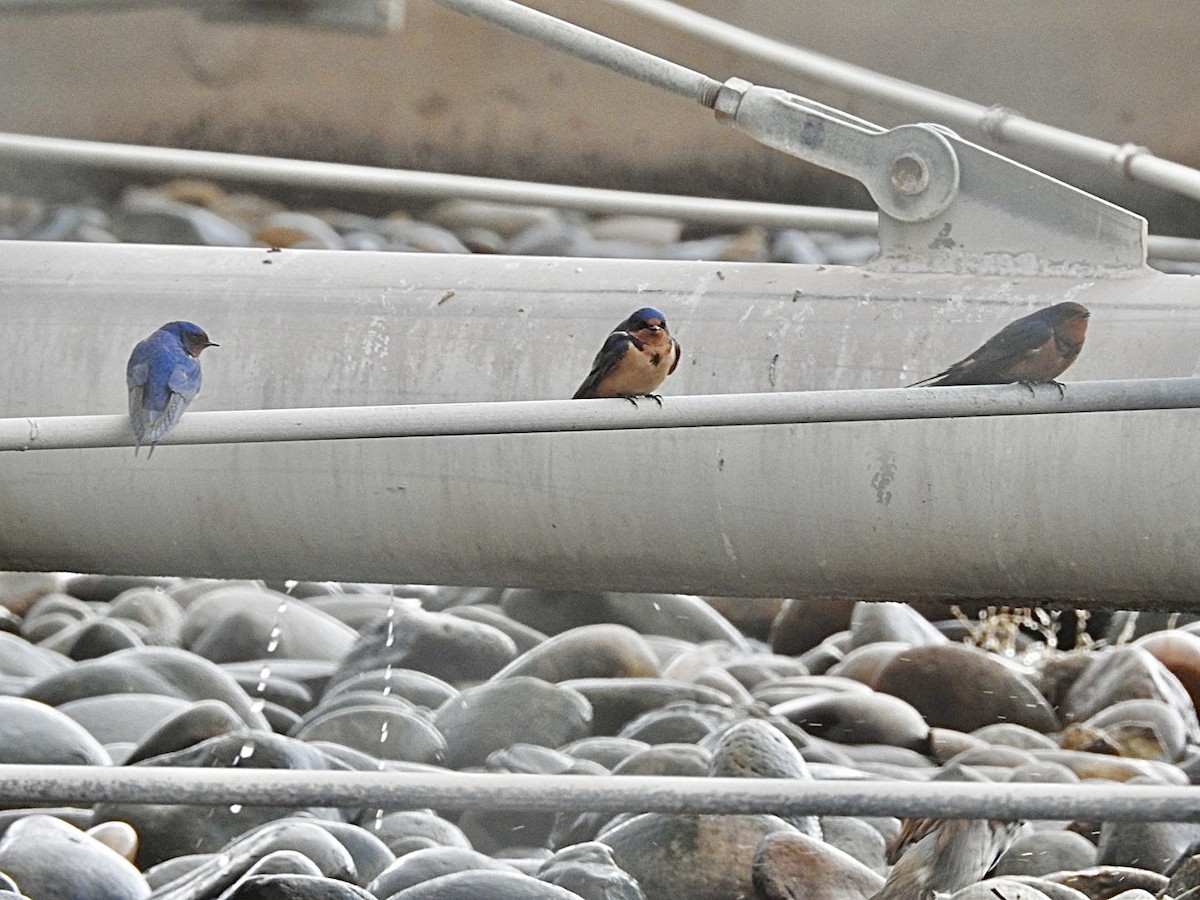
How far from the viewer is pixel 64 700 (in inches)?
166

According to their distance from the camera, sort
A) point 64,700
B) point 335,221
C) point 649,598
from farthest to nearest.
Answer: point 335,221
point 649,598
point 64,700

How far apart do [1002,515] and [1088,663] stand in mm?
2057

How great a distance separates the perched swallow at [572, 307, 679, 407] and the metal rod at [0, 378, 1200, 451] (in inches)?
12.3

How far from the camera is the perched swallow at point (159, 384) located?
222cm

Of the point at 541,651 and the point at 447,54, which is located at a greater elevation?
the point at 447,54

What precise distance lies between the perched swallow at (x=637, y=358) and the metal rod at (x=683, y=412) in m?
0.31

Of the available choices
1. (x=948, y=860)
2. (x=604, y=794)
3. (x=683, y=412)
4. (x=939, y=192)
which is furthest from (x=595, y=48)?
(x=948, y=860)

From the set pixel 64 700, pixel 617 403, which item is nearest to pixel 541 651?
pixel 64 700

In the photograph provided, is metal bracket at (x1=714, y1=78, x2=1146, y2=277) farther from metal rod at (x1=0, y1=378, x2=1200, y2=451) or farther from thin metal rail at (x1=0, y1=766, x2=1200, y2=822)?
thin metal rail at (x1=0, y1=766, x2=1200, y2=822)

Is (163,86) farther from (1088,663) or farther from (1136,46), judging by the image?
(1088,663)

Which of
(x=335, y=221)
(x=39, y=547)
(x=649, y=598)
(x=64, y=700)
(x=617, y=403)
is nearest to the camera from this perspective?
(x=617, y=403)

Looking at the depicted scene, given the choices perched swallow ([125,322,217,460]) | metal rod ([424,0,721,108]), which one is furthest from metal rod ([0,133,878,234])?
perched swallow ([125,322,217,460])

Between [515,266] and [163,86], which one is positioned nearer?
[515,266]

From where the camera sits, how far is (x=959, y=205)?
2.90 metres
